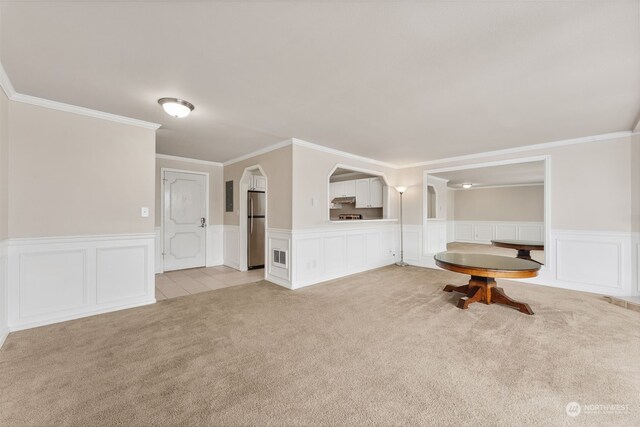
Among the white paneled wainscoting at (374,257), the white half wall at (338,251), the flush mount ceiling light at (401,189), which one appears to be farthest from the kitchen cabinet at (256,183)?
the flush mount ceiling light at (401,189)

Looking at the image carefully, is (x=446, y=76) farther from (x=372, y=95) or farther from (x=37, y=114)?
(x=37, y=114)

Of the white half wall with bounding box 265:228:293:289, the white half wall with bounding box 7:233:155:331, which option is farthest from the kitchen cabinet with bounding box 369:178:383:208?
the white half wall with bounding box 7:233:155:331

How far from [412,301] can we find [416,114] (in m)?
2.39

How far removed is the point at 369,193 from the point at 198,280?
14.0 feet

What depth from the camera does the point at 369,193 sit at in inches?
259

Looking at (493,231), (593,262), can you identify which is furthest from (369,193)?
(493,231)

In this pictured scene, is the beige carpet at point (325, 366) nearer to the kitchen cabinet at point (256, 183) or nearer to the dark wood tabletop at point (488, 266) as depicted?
the dark wood tabletop at point (488, 266)

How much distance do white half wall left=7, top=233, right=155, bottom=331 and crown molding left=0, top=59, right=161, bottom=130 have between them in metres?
1.40

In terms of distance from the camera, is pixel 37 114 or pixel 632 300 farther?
pixel 632 300

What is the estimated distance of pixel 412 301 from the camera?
139 inches

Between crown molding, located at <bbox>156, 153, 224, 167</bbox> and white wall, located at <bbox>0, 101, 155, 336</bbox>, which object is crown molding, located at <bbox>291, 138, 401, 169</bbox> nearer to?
white wall, located at <bbox>0, 101, 155, 336</bbox>

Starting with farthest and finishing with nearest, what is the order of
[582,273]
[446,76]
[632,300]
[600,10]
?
[582,273]
[632,300]
[446,76]
[600,10]

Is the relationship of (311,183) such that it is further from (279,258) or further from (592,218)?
(592,218)

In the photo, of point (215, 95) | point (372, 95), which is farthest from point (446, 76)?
point (215, 95)
